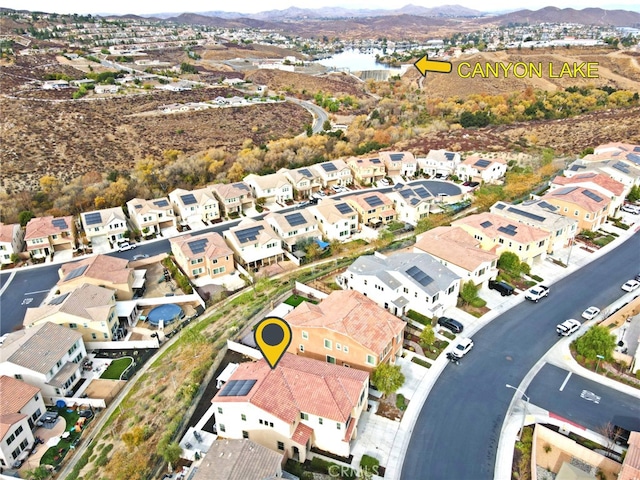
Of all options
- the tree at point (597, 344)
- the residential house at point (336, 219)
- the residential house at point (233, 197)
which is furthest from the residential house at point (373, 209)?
the tree at point (597, 344)

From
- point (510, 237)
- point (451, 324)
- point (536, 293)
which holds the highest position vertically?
point (510, 237)

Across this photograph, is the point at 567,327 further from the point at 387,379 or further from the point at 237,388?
the point at 237,388

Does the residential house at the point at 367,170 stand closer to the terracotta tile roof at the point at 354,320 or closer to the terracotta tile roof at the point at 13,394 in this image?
the terracotta tile roof at the point at 354,320

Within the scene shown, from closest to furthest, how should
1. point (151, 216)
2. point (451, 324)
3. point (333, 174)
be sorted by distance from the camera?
point (451, 324) < point (151, 216) < point (333, 174)

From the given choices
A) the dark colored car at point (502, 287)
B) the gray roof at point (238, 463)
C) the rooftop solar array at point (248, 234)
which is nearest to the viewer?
the gray roof at point (238, 463)

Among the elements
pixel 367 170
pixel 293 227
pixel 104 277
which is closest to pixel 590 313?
pixel 293 227

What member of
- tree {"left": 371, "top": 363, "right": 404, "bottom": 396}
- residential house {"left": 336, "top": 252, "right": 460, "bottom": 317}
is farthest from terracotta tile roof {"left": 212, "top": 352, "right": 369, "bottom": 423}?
residential house {"left": 336, "top": 252, "right": 460, "bottom": 317}

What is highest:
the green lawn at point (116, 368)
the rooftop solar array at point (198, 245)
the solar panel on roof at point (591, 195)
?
the solar panel on roof at point (591, 195)
